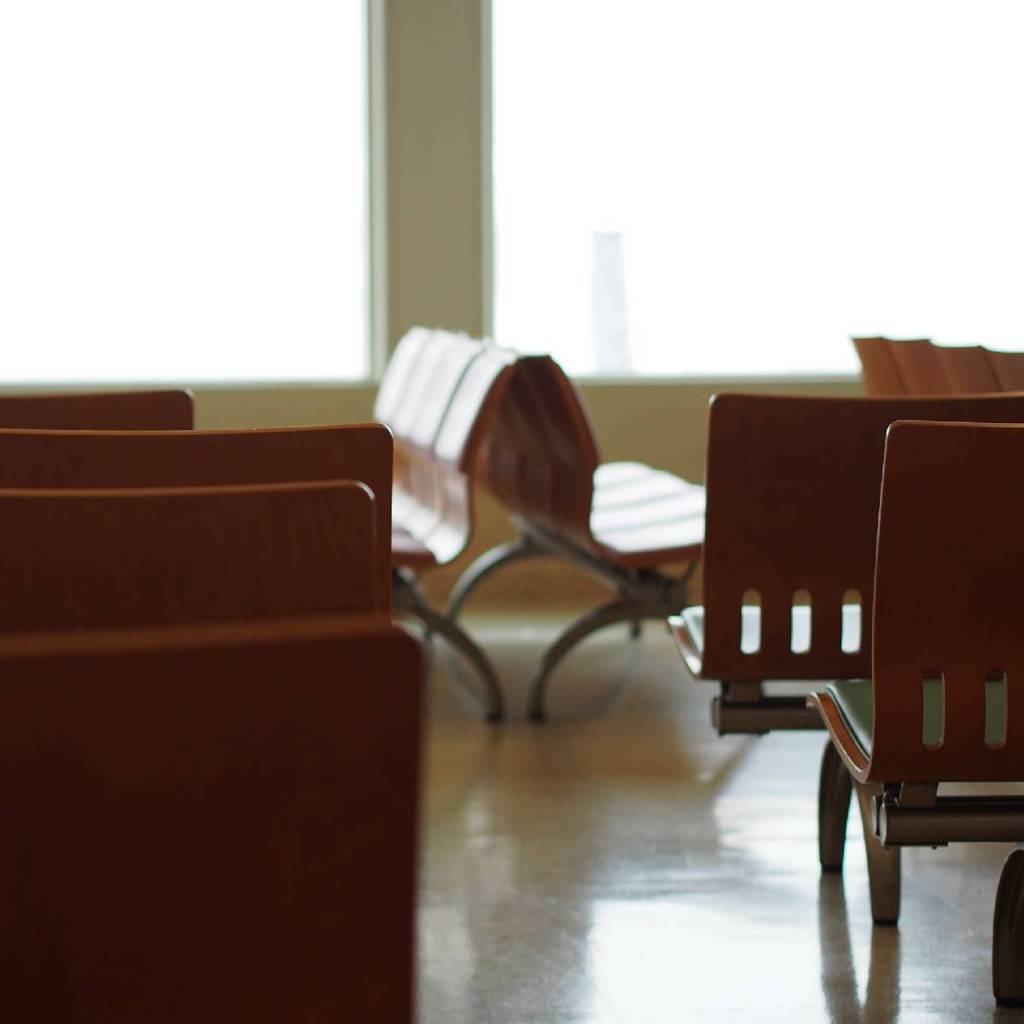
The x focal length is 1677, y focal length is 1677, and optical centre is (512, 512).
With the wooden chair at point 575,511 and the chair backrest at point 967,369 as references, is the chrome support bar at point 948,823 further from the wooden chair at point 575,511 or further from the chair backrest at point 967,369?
the wooden chair at point 575,511

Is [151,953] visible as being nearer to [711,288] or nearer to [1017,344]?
[711,288]

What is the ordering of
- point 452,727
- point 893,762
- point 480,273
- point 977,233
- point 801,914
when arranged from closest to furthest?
point 893,762 < point 801,914 < point 452,727 < point 480,273 < point 977,233

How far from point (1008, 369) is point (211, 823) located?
2.29m

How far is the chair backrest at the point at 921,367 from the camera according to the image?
10.0ft

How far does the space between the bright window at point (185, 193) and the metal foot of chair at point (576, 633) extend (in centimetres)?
184

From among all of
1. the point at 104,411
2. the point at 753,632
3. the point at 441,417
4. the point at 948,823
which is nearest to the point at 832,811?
the point at 753,632

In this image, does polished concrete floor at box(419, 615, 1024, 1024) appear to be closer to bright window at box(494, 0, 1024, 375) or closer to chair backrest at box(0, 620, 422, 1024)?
chair backrest at box(0, 620, 422, 1024)

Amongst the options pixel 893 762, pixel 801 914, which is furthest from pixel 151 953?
pixel 801 914

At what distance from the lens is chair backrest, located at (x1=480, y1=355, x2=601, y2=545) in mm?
3598

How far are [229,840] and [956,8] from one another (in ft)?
17.3

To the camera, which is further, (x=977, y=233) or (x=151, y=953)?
(x=977, y=233)

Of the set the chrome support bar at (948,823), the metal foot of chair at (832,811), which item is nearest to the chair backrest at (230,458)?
the chrome support bar at (948,823)

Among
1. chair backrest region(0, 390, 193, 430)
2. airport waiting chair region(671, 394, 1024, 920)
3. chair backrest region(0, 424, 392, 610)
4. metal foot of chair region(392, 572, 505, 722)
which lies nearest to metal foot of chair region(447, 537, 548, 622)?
metal foot of chair region(392, 572, 505, 722)

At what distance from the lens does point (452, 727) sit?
3768mm
